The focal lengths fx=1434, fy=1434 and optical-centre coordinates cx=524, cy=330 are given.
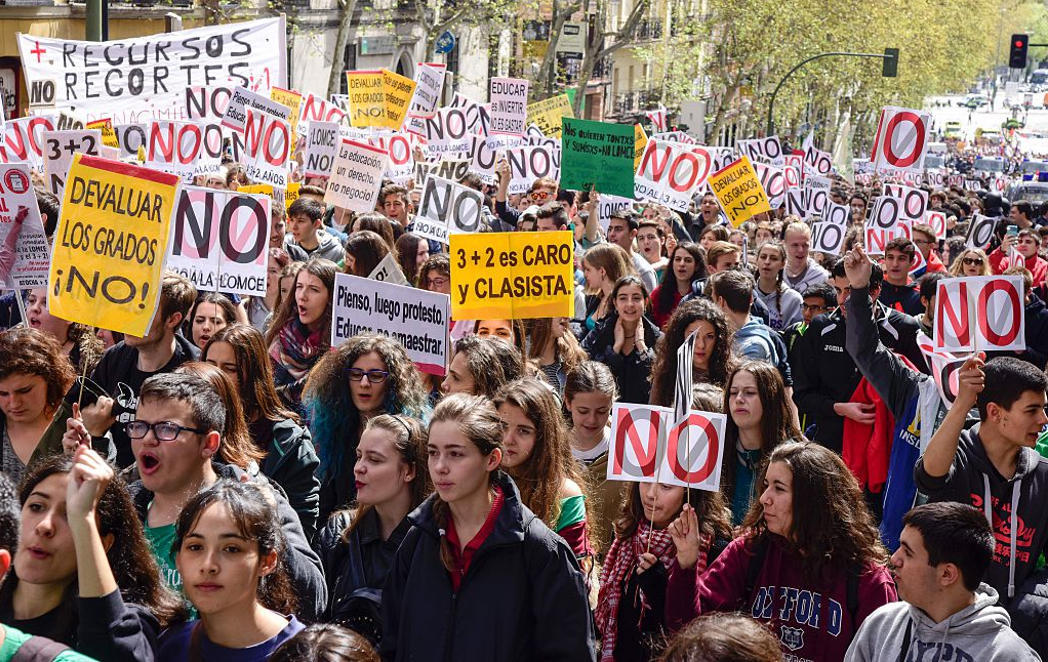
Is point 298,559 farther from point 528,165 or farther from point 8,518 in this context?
point 528,165

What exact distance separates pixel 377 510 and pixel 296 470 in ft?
2.11

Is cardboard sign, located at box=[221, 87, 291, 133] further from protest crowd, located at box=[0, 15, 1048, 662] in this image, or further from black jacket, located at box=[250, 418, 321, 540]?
black jacket, located at box=[250, 418, 321, 540]

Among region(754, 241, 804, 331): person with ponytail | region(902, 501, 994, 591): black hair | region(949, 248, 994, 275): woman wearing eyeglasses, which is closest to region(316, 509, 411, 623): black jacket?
region(902, 501, 994, 591): black hair

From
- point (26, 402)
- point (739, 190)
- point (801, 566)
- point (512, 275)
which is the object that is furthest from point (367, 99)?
point (801, 566)

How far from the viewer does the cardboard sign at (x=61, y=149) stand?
35.2 ft

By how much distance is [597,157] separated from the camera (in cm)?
1336

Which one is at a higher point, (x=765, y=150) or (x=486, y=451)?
(x=765, y=150)

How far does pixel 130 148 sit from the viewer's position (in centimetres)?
1397

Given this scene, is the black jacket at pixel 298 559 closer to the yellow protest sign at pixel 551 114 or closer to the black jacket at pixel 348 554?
the black jacket at pixel 348 554

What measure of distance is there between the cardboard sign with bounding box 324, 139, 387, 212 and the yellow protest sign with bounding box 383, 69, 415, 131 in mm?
4678

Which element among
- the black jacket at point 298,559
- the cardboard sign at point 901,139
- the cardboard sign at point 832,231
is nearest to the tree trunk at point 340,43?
the cardboard sign at point 832,231

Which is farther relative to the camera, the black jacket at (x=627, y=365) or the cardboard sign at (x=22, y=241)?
the black jacket at (x=627, y=365)

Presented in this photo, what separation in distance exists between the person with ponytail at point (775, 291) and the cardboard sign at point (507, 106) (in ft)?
27.3

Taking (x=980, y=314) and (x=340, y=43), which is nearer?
(x=980, y=314)
